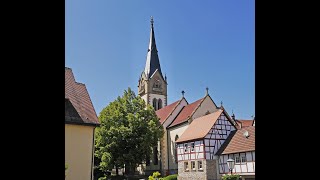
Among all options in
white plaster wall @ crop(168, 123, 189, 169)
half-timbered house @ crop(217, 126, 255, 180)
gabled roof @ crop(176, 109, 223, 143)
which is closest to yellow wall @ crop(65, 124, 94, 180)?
half-timbered house @ crop(217, 126, 255, 180)

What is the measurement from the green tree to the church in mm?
3162

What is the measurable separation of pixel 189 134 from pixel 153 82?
64.1ft

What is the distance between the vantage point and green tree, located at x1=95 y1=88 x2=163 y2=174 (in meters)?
30.7

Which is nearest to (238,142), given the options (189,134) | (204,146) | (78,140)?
(204,146)

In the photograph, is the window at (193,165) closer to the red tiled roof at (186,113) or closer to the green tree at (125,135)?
the green tree at (125,135)

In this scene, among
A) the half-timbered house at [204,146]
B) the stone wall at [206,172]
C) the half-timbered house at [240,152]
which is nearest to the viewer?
the half-timbered house at [240,152]

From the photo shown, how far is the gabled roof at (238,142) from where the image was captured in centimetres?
2308

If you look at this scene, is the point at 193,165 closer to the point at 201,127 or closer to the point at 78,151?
the point at 201,127

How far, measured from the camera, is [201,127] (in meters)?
29.2

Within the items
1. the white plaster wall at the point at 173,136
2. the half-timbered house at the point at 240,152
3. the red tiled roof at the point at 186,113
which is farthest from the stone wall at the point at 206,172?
the red tiled roof at the point at 186,113

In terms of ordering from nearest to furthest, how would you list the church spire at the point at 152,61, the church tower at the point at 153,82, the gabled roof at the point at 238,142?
the gabled roof at the point at 238,142 → the church tower at the point at 153,82 → the church spire at the point at 152,61

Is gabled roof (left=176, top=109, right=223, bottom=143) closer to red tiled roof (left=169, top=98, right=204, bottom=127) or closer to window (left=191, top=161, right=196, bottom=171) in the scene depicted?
window (left=191, top=161, right=196, bottom=171)
